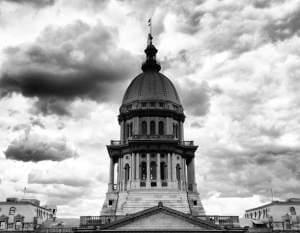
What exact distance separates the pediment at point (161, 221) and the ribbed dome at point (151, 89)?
105 feet

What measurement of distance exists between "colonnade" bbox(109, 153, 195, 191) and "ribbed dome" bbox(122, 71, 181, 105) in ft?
45.7

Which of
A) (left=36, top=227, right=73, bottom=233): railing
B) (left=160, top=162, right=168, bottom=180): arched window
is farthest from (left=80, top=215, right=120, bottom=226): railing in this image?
(left=160, top=162, right=168, bottom=180): arched window

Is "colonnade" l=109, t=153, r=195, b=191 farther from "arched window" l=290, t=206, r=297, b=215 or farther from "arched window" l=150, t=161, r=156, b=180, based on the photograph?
"arched window" l=290, t=206, r=297, b=215

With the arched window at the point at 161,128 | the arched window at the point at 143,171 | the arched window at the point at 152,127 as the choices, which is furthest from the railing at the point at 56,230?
the arched window at the point at 161,128

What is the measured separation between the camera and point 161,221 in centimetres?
7950

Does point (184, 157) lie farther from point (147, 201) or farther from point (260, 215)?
point (260, 215)

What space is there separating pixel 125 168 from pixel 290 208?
3874 centimetres

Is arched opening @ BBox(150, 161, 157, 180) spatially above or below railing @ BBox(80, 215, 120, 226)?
above

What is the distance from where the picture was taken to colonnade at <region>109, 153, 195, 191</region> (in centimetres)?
9488

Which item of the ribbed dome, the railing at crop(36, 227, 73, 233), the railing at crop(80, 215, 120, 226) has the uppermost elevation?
the ribbed dome

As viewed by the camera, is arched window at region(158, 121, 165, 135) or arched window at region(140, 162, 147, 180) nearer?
arched window at region(140, 162, 147, 180)

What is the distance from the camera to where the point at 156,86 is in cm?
10575

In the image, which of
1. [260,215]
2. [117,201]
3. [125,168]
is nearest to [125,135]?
[125,168]

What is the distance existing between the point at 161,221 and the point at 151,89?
35.4m
